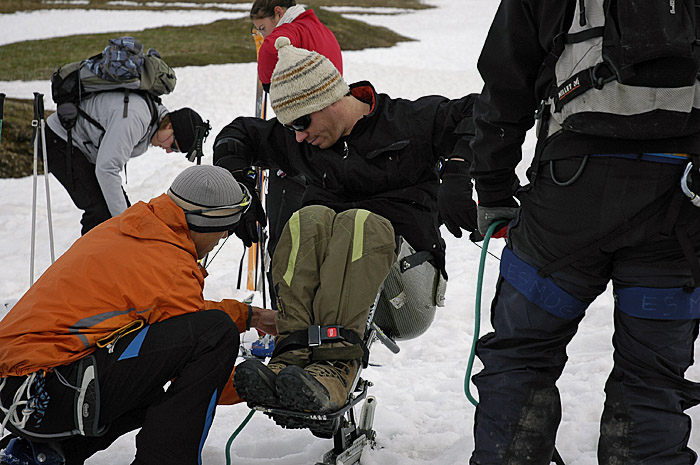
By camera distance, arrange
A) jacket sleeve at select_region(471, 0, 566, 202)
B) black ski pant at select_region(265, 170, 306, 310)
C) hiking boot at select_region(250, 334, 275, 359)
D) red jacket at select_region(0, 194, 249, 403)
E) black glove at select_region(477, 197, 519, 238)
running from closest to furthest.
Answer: jacket sleeve at select_region(471, 0, 566, 202)
black glove at select_region(477, 197, 519, 238)
red jacket at select_region(0, 194, 249, 403)
hiking boot at select_region(250, 334, 275, 359)
black ski pant at select_region(265, 170, 306, 310)

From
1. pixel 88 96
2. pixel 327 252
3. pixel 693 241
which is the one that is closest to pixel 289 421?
pixel 327 252

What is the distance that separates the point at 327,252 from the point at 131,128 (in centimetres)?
271

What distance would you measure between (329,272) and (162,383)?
28.0 inches

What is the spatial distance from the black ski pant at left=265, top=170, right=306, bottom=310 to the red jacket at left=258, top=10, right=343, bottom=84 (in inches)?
27.4

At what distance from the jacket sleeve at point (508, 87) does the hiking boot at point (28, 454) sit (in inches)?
67.9

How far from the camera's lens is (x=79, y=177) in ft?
16.3

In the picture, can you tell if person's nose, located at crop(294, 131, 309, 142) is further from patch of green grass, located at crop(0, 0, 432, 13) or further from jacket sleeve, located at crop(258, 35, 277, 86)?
patch of green grass, located at crop(0, 0, 432, 13)

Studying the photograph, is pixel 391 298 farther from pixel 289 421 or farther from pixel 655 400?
pixel 655 400

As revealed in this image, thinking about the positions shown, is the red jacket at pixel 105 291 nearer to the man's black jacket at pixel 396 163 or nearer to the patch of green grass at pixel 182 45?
the man's black jacket at pixel 396 163

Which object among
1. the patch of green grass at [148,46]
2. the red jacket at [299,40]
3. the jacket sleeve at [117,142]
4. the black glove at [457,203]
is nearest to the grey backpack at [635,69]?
the black glove at [457,203]

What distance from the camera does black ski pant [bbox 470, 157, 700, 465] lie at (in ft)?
5.43

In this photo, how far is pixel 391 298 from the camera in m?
2.73

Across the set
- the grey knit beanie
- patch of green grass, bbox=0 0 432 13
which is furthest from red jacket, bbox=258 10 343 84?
patch of green grass, bbox=0 0 432 13

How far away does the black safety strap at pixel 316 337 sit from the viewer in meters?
2.36
